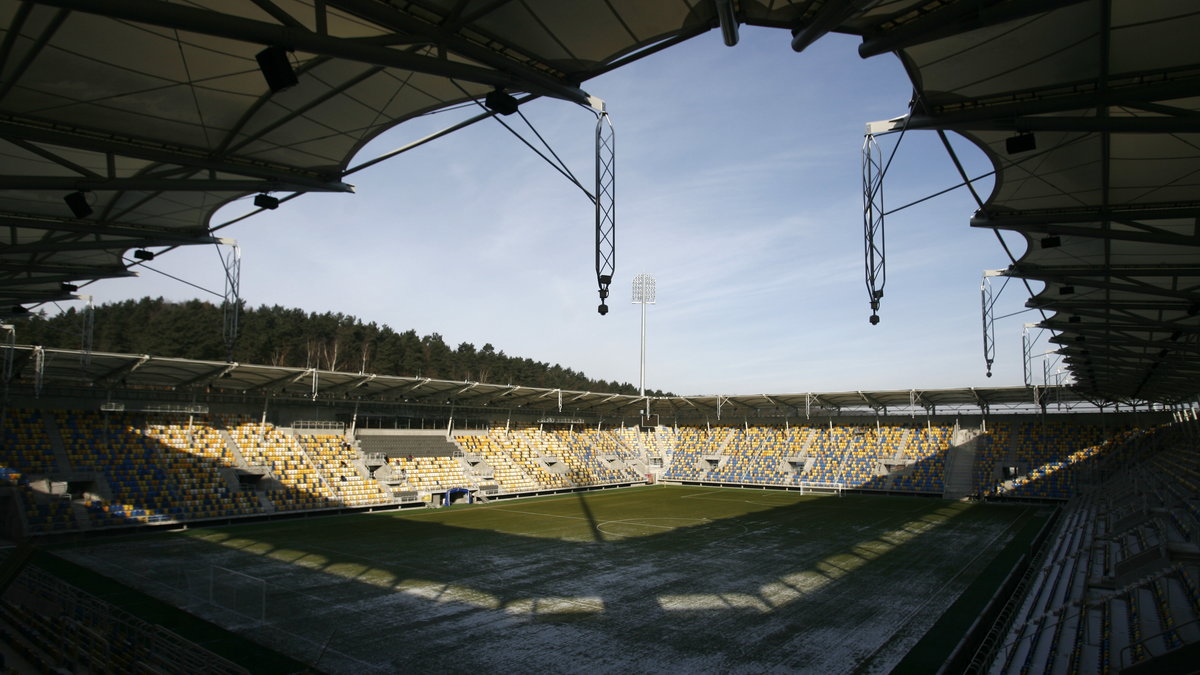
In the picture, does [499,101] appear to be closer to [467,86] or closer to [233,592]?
[467,86]

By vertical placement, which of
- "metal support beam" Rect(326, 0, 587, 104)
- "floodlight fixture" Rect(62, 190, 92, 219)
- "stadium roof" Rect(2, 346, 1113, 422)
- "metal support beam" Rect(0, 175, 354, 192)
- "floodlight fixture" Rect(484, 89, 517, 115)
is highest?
"metal support beam" Rect(326, 0, 587, 104)

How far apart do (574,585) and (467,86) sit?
1490cm

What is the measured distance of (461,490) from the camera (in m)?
43.5

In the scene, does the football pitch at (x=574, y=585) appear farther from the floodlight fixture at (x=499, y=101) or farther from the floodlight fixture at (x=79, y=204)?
the floodlight fixture at (x=499, y=101)

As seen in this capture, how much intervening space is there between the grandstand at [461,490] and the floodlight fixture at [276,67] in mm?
40

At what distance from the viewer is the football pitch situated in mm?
14477

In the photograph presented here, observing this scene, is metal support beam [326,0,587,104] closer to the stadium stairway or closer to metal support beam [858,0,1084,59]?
metal support beam [858,0,1084,59]

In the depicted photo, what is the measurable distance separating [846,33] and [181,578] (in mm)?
22692

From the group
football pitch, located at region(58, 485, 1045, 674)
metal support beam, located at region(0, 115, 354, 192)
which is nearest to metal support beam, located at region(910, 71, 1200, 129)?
football pitch, located at region(58, 485, 1045, 674)

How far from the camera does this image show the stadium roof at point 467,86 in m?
7.81

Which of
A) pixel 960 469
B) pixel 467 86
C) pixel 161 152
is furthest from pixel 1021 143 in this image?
pixel 960 469

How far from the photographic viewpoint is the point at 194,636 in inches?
601

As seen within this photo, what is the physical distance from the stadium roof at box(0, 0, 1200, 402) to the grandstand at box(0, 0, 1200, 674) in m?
0.05

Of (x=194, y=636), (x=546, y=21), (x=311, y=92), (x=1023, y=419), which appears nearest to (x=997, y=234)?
(x=546, y=21)
